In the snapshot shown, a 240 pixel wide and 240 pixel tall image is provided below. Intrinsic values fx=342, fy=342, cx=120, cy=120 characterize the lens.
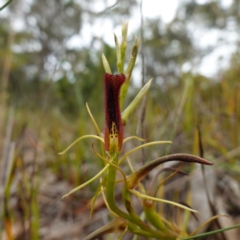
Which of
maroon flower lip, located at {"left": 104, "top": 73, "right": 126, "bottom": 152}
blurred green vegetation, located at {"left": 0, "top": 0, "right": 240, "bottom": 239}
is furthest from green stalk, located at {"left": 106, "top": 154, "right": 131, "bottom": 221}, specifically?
blurred green vegetation, located at {"left": 0, "top": 0, "right": 240, "bottom": 239}

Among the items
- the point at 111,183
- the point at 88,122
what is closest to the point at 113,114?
the point at 111,183

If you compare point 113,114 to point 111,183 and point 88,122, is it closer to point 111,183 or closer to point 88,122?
point 111,183

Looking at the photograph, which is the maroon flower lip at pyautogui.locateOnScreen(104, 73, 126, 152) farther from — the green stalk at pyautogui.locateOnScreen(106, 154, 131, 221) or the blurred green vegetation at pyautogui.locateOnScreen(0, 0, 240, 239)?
the blurred green vegetation at pyautogui.locateOnScreen(0, 0, 240, 239)

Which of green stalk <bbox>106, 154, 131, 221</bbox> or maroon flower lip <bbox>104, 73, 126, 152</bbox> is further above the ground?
maroon flower lip <bbox>104, 73, 126, 152</bbox>

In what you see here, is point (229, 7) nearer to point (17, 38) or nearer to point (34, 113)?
point (17, 38)

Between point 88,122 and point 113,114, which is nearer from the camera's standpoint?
point 113,114

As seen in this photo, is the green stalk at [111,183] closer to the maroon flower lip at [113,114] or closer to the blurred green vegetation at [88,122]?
the maroon flower lip at [113,114]

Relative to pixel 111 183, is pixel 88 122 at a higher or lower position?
higher

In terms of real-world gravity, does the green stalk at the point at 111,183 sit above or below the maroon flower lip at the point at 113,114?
below

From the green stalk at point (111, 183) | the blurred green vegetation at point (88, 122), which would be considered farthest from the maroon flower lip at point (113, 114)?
the blurred green vegetation at point (88, 122)
